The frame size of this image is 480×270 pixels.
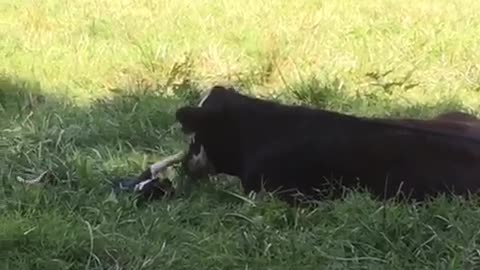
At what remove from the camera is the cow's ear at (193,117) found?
17.4 ft

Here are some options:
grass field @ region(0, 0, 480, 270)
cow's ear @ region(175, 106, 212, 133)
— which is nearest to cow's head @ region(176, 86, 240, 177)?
cow's ear @ region(175, 106, 212, 133)

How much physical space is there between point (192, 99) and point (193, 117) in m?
1.53

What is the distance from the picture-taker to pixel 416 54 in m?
7.80

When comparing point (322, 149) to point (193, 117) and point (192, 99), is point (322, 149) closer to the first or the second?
point (193, 117)

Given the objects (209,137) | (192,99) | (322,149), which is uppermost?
(322,149)

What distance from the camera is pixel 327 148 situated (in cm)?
492

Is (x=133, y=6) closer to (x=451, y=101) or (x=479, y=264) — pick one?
(x=451, y=101)

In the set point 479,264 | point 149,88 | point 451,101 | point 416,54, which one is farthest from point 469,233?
point 416,54

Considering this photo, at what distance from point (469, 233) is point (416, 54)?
365cm

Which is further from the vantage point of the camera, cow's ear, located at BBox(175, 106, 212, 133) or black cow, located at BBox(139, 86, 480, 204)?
cow's ear, located at BBox(175, 106, 212, 133)

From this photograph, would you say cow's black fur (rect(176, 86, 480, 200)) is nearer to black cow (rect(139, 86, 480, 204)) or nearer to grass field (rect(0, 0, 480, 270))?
black cow (rect(139, 86, 480, 204))

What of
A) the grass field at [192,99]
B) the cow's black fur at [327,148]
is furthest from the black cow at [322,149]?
the grass field at [192,99]

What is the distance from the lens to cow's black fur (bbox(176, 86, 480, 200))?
472 centimetres

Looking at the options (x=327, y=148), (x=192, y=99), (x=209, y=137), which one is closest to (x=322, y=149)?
(x=327, y=148)
